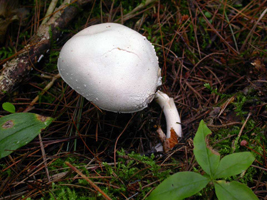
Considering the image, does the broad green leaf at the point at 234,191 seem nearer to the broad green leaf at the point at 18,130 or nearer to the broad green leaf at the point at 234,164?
the broad green leaf at the point at 234,164

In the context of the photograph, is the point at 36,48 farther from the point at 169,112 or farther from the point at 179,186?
the point at 179,186

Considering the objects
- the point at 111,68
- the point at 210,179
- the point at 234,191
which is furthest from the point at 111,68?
the point at 234,191

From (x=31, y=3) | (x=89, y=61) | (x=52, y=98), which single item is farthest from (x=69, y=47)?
(x=31, y=3)

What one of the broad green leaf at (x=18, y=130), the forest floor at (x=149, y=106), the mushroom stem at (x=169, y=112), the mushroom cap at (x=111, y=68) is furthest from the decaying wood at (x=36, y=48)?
the mushroom stem at (x=169, y=112)

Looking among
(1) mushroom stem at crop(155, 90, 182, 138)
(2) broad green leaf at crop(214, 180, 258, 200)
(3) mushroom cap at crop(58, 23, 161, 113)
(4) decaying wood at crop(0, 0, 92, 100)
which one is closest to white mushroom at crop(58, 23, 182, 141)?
(3) mushroom cap at crop(58, 23, 161, 113)

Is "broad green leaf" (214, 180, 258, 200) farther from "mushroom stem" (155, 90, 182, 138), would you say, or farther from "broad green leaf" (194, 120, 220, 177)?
"mushroom stem" (155, 90, 182, 138)
